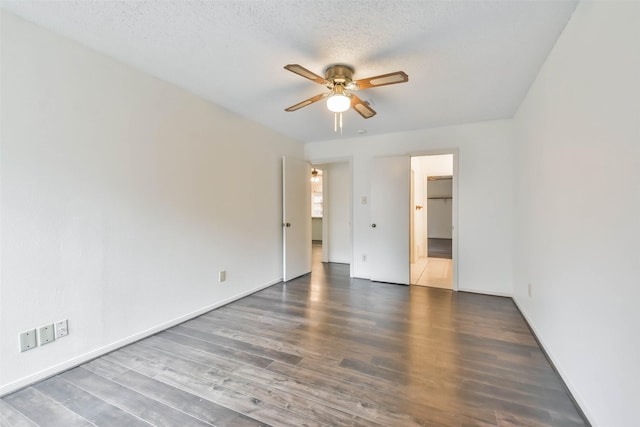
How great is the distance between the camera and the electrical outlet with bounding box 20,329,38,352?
68.7 inches

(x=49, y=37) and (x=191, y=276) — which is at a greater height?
(x=49, y=37)

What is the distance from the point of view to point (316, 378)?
1858mm

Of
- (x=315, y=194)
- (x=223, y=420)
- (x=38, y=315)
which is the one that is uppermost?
(x=315, y=194)

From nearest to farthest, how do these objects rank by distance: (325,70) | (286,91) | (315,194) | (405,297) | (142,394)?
(142,394) < (325,70) < (286,91) < (405,297) < (315,194)

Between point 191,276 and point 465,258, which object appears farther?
point 465,258

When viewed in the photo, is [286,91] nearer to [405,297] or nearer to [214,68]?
[214,68]

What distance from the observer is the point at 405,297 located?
11.7 feet

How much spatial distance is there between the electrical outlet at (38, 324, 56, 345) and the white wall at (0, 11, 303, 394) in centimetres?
4

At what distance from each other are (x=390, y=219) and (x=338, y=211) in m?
1.83

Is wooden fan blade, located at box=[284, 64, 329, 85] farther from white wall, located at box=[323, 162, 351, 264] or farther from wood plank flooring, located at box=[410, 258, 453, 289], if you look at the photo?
white wall, located at box=[323, 162, 351, 264]

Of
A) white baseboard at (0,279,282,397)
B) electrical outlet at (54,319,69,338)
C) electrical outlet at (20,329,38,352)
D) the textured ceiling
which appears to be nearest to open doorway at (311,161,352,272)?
the textured ceiling

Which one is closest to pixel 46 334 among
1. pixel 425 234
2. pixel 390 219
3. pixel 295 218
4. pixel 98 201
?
pixel 98 201

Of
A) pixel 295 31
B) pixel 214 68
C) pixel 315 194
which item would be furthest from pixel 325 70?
pixel 315 194

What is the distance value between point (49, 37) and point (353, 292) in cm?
383
